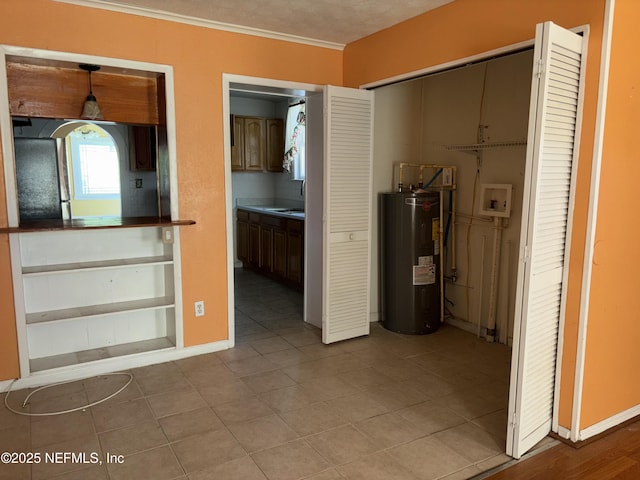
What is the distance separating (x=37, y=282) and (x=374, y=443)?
246 centimetres

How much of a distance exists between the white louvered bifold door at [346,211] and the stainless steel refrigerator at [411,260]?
0.83ft

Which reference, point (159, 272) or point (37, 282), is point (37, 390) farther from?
point (159, 272)

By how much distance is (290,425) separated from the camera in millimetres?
2572

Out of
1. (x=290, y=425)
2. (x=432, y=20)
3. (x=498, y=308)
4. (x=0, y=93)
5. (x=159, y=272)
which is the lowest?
(x=290, y=425)

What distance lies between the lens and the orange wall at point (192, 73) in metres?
2.87

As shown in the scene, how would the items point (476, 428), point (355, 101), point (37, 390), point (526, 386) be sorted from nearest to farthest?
1. point (526, 386)
2. point (476, 428)
3. point (37, 390)
4. point (355, 101)

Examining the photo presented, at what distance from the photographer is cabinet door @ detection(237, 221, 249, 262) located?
654cm

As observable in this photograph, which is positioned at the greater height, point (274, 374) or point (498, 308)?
point (498, 308)

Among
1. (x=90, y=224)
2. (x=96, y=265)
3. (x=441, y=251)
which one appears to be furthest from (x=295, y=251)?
(x=90, y=224)

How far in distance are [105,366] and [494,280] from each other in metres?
3.03

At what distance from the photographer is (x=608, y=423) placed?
2.53m

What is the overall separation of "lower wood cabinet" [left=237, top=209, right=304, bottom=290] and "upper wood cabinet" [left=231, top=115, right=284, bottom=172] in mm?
718

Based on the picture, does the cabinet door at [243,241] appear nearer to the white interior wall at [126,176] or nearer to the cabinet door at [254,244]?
the cabinet door at [254,244]

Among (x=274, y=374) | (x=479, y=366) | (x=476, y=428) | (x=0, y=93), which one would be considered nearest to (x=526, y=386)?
(x=476, y=428)
